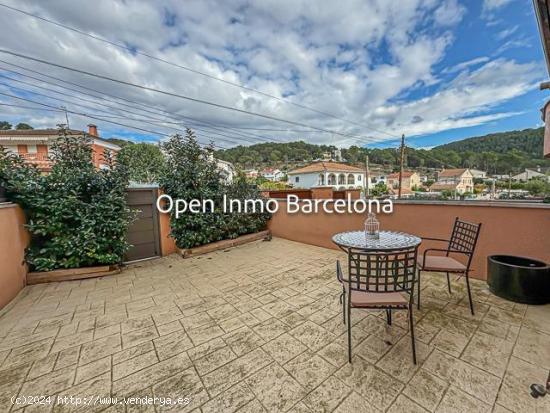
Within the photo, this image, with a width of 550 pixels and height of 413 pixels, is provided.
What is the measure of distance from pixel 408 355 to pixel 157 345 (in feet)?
6.83

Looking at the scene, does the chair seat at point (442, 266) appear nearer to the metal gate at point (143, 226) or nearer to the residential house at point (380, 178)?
the metal gate at point (143, 226)

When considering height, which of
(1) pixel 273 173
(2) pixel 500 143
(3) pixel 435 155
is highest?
(3) pixel 435 155

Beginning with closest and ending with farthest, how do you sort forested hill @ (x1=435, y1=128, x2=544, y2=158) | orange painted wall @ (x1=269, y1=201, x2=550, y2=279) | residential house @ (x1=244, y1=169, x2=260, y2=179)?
orange painted wall @ (x1=269, y1=201, x2=550, y2=279)
residential house @ (x1=244, y1=169, x2=260, y2=179)
forested hill @ (x1=435, y1=128, x2=544, y2=158)

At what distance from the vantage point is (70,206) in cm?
332

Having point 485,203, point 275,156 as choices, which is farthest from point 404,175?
point 485,203

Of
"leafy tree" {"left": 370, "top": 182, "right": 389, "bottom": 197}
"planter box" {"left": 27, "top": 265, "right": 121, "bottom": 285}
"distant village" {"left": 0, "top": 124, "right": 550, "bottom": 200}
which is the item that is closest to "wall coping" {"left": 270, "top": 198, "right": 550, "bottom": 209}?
"distant village" {"left": 0, "top": 124, "right": 550, "bottom": 200}

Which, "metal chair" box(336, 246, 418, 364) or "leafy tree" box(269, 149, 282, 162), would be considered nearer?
"metal chair" box(336, 246, 418, 364)

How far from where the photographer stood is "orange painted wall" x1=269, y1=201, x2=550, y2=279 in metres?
2.55

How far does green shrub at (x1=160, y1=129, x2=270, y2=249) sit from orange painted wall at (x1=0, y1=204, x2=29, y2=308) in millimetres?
2076

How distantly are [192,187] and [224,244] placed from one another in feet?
4.93

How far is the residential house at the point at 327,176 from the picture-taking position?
2598cm

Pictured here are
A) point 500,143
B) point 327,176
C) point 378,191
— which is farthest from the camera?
point 327,176

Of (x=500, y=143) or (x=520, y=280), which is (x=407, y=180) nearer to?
(x=500, y=143)

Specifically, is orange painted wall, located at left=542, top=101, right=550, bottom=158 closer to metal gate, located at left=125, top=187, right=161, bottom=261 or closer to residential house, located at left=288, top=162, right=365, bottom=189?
metal gate, located at left=125, top=187, right=161, bottom=261
